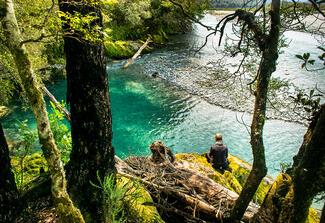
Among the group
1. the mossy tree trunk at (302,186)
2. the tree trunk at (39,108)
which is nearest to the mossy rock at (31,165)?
the tree trunk at (39,108)

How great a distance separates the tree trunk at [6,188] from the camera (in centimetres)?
461

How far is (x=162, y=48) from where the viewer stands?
38094mm

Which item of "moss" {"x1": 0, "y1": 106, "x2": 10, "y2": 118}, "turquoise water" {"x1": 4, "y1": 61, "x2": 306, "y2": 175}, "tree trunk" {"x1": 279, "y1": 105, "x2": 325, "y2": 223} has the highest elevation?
"tree trunk" {"x1": 279, "y1": 105, "x2": 325, "y2": 223}

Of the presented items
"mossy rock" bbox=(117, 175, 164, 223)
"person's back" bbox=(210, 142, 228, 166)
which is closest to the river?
"person's back" bbox=(210, 142, 228, 166)

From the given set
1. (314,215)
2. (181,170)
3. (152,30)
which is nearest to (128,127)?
(181,170)

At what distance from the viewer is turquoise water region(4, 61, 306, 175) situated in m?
16.9

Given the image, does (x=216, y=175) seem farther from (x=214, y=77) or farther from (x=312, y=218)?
(x=214, y=77)

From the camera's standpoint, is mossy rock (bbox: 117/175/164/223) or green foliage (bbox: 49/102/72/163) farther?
green foliage (bbox: 49/102/72/163)

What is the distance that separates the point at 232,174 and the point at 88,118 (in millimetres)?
7496

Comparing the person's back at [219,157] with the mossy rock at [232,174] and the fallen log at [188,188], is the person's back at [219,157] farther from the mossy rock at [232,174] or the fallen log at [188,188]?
the fallen log at [188,188]

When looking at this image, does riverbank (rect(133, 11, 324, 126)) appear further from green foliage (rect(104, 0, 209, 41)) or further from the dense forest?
the dense forest

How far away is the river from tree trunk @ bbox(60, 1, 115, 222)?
29.9ft

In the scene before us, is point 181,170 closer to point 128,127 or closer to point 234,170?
point 234,170

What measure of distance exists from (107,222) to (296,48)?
36.2 meters
